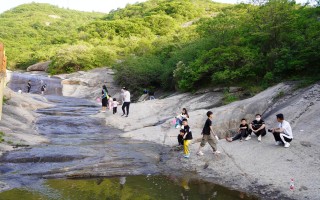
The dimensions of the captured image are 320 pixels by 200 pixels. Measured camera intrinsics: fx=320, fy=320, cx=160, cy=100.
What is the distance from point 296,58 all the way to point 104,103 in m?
12.5

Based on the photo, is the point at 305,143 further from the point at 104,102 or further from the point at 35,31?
the point at 35,31

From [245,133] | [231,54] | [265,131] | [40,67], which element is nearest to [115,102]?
[231,54]

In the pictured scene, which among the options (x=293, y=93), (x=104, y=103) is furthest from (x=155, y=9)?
(x=293, y=93)

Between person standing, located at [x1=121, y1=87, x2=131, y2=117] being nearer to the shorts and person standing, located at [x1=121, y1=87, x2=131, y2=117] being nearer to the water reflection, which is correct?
the shorts

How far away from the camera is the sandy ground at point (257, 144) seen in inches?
362

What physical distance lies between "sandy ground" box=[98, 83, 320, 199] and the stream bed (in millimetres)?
946

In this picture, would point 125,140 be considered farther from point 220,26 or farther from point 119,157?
point 220,26

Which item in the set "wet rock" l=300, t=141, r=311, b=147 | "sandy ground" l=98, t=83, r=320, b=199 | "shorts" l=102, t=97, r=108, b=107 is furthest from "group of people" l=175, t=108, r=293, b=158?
"shorts" l=102, t=97, r=108, b=107

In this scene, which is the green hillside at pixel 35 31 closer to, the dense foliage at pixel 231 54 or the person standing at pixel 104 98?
the dense foliage at pixel 231 54

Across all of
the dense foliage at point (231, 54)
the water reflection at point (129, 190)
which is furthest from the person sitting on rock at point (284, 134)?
the dense foliage at point (231, 54)

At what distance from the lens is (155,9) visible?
277 feet

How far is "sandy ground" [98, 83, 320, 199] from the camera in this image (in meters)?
9.19

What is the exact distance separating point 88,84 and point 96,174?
3002 centimetres

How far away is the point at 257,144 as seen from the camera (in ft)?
40.2
